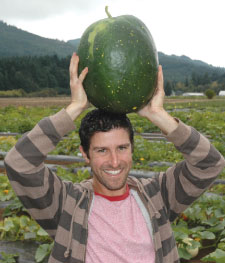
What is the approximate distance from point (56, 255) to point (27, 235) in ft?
5.43

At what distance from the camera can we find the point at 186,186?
216cm

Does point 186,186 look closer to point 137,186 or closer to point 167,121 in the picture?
point 137,186

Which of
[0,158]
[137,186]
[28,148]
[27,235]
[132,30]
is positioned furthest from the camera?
[0,158]

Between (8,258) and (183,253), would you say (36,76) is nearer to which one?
(8,258)

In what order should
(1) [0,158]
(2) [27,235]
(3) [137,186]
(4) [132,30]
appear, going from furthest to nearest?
(1) [0,158] < (2) [27,235] < (3) [137,186] < (4) [132,30]

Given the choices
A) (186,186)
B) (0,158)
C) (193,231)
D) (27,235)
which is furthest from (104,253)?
(0,158)

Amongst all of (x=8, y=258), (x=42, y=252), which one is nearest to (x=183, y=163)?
(x=42, y=252)

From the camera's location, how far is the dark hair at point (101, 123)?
208 centimetres

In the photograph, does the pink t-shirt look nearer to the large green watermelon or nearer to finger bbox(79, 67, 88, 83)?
the large green watermelon

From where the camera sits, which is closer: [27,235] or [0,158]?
[27,235]

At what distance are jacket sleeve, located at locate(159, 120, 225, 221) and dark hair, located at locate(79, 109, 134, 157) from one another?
11.9 inches

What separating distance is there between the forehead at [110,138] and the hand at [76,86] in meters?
0.23

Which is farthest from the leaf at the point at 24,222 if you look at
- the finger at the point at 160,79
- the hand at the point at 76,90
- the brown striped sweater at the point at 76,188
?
the finger at the point at 160,79

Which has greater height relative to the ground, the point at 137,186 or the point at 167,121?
the point at 167,121
